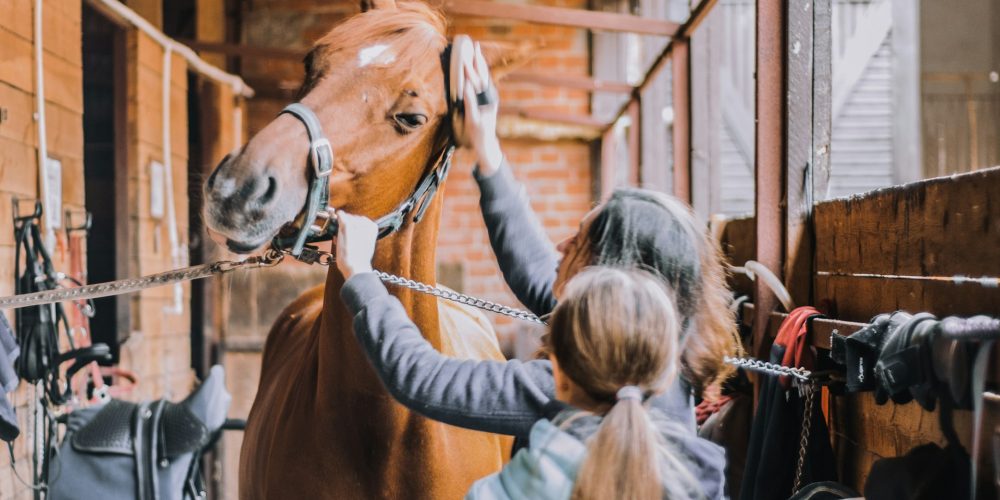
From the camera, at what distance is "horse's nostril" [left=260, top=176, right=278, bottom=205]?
152 cm

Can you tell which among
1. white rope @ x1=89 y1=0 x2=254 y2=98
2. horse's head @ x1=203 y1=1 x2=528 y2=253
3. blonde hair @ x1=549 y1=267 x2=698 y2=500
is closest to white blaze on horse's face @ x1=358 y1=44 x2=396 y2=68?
horse's head @ x1=203 y1=1 x2=528 y2=253

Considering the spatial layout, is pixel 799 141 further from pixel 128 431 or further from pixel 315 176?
pixel 128 431

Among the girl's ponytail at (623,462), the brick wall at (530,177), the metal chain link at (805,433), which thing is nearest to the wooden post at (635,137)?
the brick wall at (530,177)

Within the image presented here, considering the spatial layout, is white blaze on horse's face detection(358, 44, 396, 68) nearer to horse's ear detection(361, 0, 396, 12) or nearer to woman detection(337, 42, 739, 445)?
horse's ear detection(361, 0, 396, 12)

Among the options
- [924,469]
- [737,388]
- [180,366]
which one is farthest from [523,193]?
[180,366]

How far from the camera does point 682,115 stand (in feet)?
12.3

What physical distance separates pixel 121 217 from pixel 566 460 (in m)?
3.21

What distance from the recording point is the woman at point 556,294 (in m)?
1.38

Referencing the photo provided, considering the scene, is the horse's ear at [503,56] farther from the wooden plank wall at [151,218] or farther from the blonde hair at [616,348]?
the wooden plank wall at [151,218]

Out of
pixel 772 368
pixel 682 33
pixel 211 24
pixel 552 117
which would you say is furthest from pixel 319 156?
pixel 552 117

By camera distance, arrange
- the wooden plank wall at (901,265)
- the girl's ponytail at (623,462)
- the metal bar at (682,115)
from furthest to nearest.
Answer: the metal bar at (682,115) < the wooden plank wall at (901,265) < the girl's ponytail at (623,462)

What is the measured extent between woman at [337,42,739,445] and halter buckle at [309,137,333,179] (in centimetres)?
11

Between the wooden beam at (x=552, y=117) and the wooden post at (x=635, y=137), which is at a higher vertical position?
the wooden beam at (x=552, y=117)

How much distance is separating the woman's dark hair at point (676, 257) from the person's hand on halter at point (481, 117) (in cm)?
36
